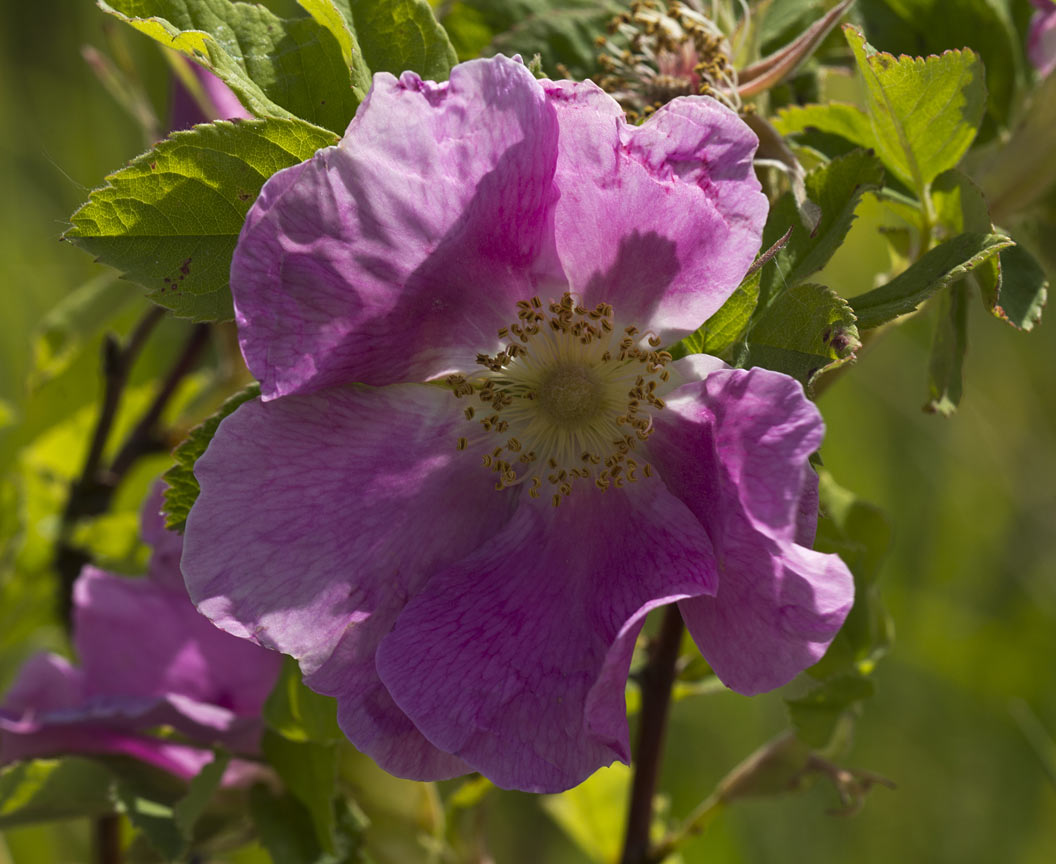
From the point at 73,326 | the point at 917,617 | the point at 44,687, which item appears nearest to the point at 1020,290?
the point at 44,687

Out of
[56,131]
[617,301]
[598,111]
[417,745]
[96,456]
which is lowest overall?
[56,131]

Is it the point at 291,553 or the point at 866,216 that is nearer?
the point at 291,553

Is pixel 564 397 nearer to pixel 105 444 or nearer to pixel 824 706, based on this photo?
pixel 824 706

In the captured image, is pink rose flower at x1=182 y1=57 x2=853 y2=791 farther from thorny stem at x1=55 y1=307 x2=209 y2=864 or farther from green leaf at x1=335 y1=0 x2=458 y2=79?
thorny stem at x1=55 y1=307 x2=209 y2=864

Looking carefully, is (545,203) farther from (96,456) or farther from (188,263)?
(96,456)

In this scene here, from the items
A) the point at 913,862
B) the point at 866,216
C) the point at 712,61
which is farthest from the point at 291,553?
the point at 913,862

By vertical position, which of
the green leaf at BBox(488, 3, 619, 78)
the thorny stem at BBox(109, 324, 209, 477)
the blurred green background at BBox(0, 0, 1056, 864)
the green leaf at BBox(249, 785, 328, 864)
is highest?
the green leaf at BBox(488, 3, 619, 78)

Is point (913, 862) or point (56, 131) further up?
point (56, 131)

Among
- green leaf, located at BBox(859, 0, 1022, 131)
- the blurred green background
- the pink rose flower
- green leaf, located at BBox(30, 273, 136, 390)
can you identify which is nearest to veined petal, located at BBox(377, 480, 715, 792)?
the pink rose flower
